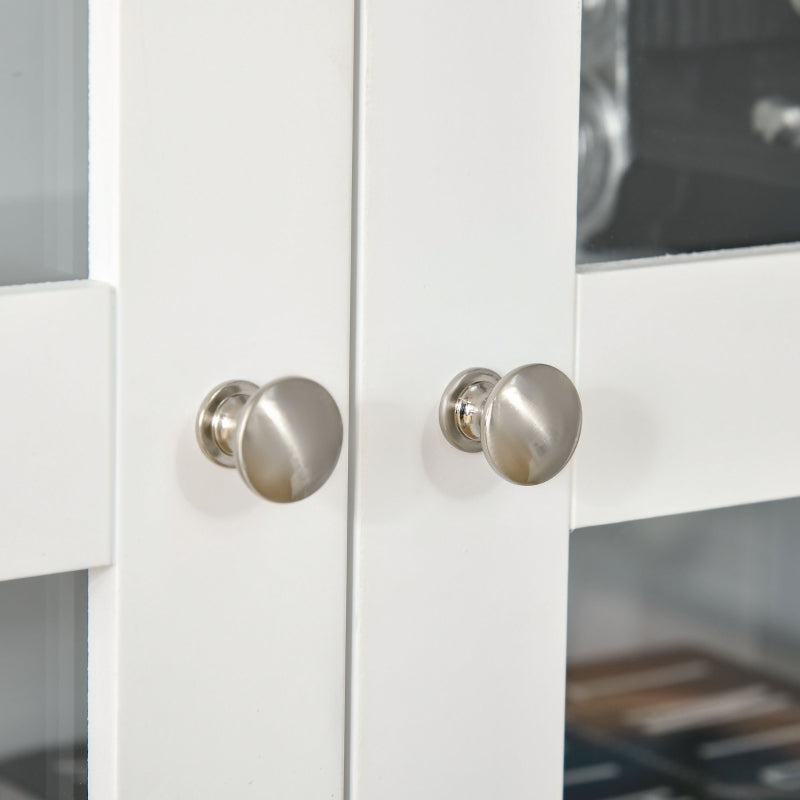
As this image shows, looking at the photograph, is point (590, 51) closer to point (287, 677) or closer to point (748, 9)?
point (748, 9)

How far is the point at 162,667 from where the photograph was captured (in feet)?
1.33

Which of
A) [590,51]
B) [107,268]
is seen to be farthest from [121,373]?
[590,51]

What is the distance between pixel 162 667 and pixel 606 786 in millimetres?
202

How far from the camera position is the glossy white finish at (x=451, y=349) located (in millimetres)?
Answer: 417

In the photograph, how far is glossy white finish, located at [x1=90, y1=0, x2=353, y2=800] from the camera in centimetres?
38

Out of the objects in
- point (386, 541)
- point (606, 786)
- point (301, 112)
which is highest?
point (301, 112)

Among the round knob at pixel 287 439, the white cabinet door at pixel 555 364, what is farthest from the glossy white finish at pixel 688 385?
the round knob at pixel 287 439

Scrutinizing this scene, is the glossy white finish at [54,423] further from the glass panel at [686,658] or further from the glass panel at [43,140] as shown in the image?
the glass panel at [686,658]

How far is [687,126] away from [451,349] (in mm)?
124

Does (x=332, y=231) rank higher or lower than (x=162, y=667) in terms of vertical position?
higher

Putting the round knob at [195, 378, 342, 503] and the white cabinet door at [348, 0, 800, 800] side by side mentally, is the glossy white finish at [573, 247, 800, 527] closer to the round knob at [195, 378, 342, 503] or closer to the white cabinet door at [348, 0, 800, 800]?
the white cabinet door at [348, 0, 800, 800]

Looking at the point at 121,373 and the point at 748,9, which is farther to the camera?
the point at 748,9

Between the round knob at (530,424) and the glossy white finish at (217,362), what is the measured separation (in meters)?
0.05

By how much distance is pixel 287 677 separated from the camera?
0.43 m
